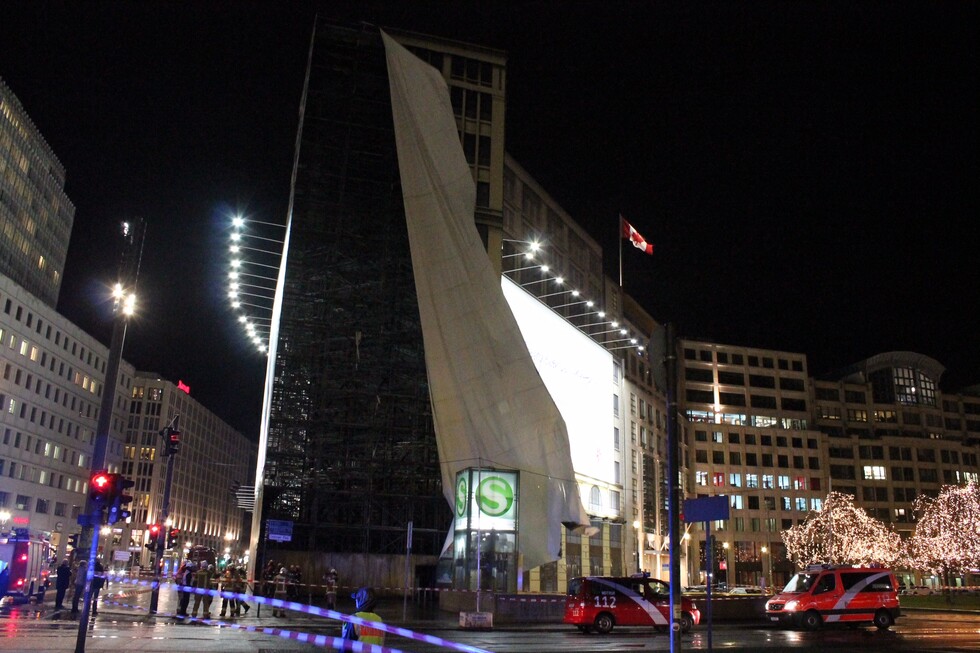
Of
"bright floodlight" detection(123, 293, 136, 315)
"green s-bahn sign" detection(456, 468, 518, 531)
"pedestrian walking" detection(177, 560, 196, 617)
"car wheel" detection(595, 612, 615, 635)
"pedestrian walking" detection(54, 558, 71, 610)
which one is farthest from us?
"green s-bahn sign" detection(456, 468, 518, 531)

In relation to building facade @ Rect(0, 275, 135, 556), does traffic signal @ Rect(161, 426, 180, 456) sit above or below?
below

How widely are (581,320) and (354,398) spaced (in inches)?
1002

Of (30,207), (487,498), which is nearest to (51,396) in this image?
(30,207)

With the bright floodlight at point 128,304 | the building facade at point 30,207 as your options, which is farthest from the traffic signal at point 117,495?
the building facade at point 30,207

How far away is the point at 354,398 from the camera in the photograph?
46.8m

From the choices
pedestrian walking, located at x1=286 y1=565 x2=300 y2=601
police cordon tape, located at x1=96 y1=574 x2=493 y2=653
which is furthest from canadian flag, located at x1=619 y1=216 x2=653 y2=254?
police cordon tape, located at x1=96 y1=574 x2=493 y2=653

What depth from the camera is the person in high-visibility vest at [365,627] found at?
852cm

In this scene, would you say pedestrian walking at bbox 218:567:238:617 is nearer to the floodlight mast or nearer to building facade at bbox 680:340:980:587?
the floodlight mast

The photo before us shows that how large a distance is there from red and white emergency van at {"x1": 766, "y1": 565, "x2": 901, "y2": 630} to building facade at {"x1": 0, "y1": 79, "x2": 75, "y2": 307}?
98.8m

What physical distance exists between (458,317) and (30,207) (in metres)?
104

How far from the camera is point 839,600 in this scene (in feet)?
95.6

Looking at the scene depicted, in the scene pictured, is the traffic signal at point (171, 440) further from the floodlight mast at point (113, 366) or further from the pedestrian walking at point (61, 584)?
the floodlight mast at point (113, 366)

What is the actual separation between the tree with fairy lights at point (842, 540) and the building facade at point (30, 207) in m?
107

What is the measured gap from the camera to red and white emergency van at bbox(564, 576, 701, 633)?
2661 cm
